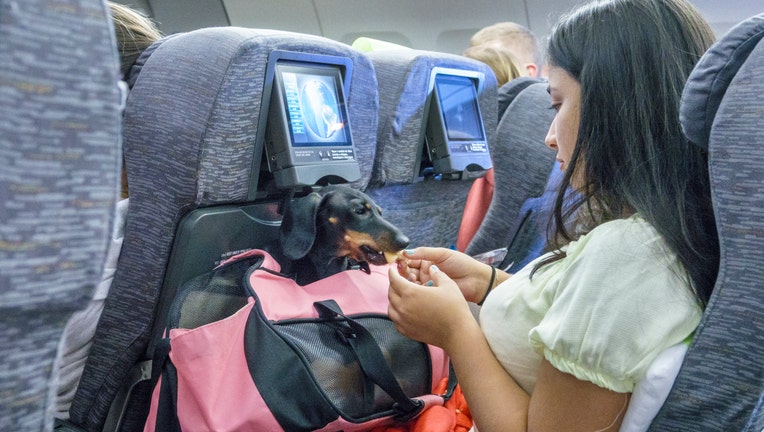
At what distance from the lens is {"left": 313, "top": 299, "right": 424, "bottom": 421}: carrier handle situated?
1229mm

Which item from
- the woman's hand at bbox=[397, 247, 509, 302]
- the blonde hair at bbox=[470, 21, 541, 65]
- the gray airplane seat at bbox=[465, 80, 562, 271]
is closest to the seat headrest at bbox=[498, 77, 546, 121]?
the gray airplane seat at bbox=[465, 80, 562, 271]

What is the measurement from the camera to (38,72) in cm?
45

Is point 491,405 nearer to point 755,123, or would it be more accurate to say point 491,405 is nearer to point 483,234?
point 755,123

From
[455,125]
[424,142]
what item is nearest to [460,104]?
[455,125]

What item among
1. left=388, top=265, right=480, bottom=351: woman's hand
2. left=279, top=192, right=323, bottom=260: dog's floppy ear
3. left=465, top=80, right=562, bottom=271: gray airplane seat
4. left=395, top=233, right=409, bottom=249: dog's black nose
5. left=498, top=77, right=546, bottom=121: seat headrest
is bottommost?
left=465, top=80, right=562, bottom=271: gray airplane seat

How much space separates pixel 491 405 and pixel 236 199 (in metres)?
0.70

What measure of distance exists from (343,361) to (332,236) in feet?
1.27

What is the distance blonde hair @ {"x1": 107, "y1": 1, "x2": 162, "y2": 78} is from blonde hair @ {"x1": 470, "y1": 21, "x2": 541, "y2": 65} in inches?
89.4

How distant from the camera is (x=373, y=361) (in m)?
1.24

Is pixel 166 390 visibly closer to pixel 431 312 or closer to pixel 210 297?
pixel 210 297

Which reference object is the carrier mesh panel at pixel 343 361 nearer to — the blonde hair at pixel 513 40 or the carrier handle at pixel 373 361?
the carrier handle at pixel 373 361

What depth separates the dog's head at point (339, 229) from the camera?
1525mm

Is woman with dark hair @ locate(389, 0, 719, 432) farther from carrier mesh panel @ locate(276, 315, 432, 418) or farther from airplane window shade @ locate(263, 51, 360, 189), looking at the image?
airplane window shade @ locate(263, 51, 360, 189)

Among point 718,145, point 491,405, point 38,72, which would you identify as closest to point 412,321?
point 491,405
